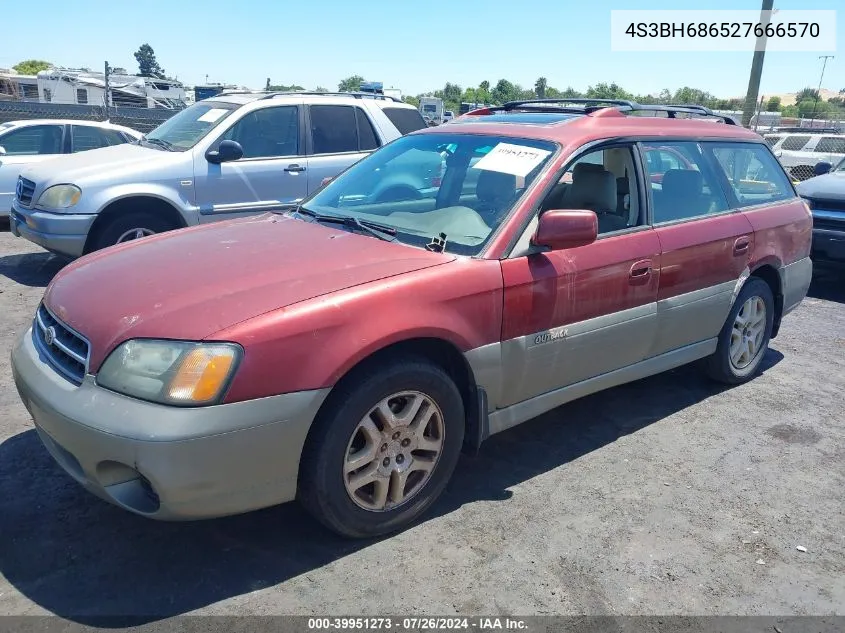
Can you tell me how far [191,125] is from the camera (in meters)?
7.55

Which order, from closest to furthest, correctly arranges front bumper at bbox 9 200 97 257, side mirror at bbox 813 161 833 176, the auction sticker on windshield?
1. the auction sticker on windshield
2. front bumper at bbox 9 200 97 257
3. side mirror at bbox 813 161 833 176

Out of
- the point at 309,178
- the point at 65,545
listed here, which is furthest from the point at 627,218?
the point at 309,178

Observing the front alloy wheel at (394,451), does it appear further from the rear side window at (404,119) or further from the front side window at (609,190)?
the rear side window at (404,119)

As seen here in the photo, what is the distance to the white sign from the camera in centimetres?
741

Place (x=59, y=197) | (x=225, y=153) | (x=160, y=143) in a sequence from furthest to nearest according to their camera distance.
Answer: (x=160, y=143) < (x=225, y=153) < (x=59, y=197)

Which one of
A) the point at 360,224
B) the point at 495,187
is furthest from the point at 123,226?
the point at 495,187

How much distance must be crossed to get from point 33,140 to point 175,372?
873cm

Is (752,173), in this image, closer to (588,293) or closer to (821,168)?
(588,293)

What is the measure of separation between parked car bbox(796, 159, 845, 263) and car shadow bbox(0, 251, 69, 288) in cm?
813

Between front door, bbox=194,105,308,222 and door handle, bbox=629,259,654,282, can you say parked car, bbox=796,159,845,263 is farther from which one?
front door, bbox=194,105,308,222

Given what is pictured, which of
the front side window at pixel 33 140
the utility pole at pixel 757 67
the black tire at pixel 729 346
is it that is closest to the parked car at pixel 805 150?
the utility pole at pixel 757 67

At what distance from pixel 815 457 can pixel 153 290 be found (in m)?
3.59

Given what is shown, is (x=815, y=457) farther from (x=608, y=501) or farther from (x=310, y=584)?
(x=310, y=584)

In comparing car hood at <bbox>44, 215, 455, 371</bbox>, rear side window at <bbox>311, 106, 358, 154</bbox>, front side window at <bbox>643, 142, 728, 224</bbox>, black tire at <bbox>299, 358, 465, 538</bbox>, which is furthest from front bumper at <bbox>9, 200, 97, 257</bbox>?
front side window at <bbox>643, 142, 728, 224</bbox>
